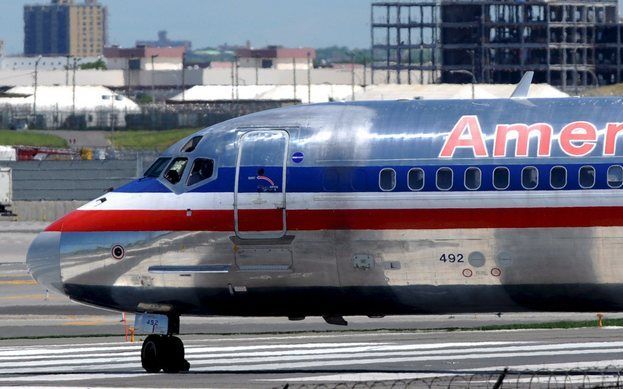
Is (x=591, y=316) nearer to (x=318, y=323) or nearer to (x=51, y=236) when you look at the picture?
(x=318, y=323)

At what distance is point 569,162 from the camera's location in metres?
25.8

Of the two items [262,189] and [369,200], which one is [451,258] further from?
[262,189]

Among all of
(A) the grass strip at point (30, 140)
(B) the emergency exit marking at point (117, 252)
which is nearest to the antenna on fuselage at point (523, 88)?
(B) the emergency exit marking at point (117, 252)

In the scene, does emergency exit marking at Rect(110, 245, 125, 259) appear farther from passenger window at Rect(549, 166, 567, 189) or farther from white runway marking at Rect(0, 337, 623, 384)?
passenger window at Rect(549, 166, 567, 189)

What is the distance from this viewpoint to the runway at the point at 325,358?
27969 mm

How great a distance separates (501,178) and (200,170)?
5539mm

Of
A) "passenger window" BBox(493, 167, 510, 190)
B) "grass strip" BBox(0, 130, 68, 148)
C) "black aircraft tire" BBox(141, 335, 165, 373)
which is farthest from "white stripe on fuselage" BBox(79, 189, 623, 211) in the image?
"grass strip" BBox(0, 130, 68, 148)

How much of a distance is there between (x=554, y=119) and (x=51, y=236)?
9.39 m

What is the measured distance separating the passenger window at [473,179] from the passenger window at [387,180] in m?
1.28

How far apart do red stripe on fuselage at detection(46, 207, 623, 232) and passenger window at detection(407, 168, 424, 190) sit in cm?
42

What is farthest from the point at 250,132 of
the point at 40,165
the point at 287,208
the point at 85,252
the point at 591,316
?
the point at 40,165

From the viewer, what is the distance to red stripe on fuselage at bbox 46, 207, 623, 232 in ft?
84.2

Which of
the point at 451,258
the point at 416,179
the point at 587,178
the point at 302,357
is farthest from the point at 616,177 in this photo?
the point at 302,357

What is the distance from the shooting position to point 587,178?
25.7m
